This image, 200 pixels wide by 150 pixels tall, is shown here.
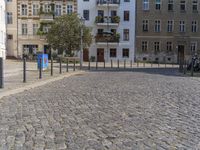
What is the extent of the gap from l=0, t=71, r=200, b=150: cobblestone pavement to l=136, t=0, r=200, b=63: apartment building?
52.1 metres

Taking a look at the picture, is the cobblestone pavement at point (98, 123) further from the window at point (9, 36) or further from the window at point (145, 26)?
the window at point (9, 36)

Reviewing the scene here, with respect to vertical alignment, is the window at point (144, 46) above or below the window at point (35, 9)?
below

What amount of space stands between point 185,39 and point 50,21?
23885mm

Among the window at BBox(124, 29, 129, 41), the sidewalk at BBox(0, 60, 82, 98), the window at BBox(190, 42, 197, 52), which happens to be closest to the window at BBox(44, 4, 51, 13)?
the window at BBox(124, 29, 129, 41)

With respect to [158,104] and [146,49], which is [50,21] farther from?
[158,104]

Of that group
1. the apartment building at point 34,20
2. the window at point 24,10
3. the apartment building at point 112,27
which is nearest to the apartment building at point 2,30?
the apartment building at point 34,20

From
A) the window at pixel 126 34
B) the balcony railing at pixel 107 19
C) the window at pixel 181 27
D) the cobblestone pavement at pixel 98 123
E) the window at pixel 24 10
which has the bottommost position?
the cobblestone pavement at pixel 98 123

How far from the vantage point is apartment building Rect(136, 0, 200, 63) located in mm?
62875

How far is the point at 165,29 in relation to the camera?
6294 centimetres

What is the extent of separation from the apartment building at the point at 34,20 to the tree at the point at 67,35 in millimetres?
9990

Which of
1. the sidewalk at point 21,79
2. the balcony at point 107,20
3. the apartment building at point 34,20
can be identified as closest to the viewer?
the sidewalk at point 21,79

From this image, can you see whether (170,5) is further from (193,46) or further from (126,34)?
(126,34)

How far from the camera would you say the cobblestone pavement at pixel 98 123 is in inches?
232

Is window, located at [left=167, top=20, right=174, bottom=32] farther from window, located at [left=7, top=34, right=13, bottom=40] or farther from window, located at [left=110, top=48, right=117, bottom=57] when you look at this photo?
window, located at [left=7, top=34, right=13, bottom=40]
